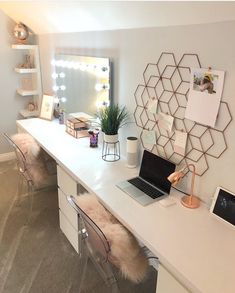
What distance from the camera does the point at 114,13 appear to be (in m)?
1.66

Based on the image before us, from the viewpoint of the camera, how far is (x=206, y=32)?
131cm

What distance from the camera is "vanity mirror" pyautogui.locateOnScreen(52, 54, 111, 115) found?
2160mm

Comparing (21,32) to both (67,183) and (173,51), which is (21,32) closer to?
(67,183)

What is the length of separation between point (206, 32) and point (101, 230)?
3.50ft

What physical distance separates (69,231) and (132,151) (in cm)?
80

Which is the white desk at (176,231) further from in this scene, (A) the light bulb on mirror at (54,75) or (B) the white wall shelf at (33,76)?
(B) the white wall shelf at (33,76)

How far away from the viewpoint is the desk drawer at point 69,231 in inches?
78.9

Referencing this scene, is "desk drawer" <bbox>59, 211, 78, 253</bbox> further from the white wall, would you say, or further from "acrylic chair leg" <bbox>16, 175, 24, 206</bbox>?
the white wall

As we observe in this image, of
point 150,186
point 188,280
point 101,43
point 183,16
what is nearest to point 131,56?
point 101,43

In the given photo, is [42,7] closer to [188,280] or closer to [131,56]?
[131,56]

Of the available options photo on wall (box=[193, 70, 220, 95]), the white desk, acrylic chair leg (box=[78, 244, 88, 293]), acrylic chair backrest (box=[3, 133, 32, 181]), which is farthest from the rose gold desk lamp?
acrylic chair backrest (box=[3, 133, 32, 181])

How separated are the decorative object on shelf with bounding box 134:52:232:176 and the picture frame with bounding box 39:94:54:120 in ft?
4.90

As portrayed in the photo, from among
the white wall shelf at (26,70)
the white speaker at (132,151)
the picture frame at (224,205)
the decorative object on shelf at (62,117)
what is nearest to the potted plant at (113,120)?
the white speaker at (132,151)

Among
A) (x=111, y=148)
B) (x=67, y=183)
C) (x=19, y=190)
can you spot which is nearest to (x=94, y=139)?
(x=111, y=148)
